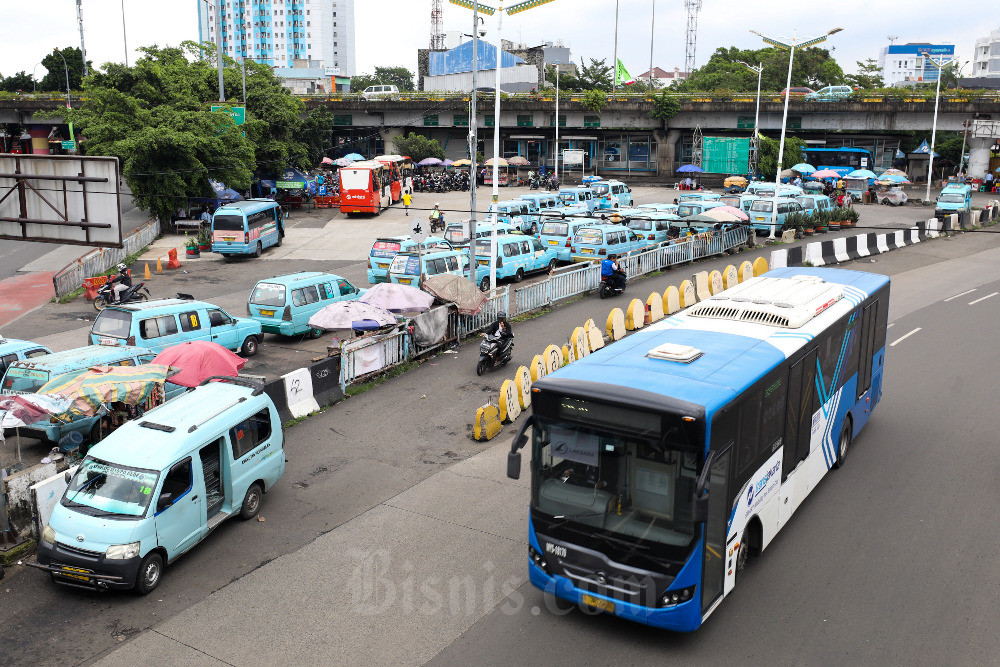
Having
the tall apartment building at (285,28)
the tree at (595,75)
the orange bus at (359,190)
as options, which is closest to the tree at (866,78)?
the tree at (595,75)

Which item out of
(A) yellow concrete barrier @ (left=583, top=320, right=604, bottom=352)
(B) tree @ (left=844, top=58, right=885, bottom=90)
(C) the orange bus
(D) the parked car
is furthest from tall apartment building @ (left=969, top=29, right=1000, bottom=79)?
(A) yellow concrete barrier @ (left=583, top=320, right=604, bottom=352)

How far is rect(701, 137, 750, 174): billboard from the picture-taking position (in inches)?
2498

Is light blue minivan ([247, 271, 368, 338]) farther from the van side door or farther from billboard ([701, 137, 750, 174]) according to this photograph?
billboard ([701, 137, 750, 174])

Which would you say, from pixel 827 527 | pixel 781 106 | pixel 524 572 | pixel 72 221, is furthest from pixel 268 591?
pixel 781 106

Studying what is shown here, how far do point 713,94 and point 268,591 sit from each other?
64.5 m

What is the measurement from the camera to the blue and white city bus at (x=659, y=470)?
805cm

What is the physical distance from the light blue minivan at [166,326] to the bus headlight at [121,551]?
973 cm

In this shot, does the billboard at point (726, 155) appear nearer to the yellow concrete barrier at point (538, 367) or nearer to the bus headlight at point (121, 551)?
the yellow concrete barrier at point (538, 367)

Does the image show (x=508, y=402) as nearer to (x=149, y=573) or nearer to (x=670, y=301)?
(x=149, y=573)

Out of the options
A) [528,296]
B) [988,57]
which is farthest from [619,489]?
[988,57]

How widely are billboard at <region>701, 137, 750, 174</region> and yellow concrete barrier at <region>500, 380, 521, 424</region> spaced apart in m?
52.4

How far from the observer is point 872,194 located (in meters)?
54.9

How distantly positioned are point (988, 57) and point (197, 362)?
221366 mm

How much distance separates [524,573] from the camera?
401 inches
